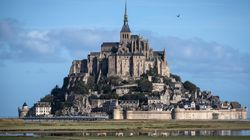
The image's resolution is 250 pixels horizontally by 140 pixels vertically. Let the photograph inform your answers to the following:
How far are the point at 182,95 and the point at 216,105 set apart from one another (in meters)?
7.76

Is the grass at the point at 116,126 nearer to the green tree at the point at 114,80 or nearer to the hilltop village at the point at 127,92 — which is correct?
the hilltop village at the point at 127,92

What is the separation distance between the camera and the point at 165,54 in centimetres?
17962

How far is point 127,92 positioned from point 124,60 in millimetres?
6763

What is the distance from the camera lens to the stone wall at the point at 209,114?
16000 centimetres

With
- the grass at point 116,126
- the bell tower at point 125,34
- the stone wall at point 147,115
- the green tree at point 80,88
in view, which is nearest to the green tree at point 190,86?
the bell tower at point 125,34

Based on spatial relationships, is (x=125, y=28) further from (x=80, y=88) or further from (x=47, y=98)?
(x=47, y=98)

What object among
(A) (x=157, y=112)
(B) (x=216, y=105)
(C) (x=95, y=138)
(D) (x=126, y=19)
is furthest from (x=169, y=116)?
(C) (x=95, y=138)

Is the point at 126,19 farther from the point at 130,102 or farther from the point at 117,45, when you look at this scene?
the point at 130,102

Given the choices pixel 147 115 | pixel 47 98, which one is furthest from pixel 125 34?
pixel 147 115

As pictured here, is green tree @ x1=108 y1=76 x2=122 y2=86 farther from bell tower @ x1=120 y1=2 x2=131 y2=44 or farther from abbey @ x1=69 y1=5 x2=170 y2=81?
bell tower @ x1=120 y1=2 x2=131 y2=44

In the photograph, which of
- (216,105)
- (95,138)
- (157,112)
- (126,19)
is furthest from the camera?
(126,19)

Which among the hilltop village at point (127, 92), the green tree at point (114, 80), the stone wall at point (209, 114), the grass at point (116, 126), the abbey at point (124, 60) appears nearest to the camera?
the grass at point (116, 126)

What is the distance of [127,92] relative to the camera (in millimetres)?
168375

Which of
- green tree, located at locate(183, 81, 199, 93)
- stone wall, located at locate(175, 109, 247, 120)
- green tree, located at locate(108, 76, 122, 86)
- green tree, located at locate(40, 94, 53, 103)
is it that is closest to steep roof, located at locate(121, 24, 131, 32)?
green tree, located at locate(108, 76, 122, 86)
